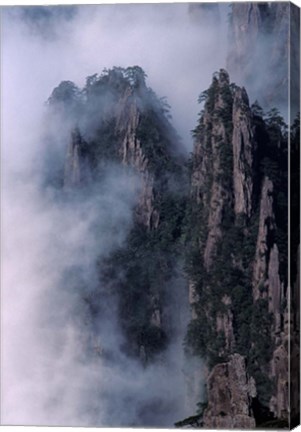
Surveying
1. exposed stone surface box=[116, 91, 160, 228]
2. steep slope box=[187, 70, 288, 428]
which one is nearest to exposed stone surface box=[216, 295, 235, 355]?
steep slope box=[187, 70, 288, 428]

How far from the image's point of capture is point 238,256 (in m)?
13.8

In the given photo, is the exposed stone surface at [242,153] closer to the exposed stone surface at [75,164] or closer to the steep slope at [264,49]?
the steep slope at [264,49]

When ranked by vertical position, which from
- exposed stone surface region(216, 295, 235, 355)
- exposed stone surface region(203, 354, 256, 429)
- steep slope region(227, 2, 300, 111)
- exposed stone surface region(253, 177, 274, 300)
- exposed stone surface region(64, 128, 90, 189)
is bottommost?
exposed stone surface region(203, 354, 256, 429)

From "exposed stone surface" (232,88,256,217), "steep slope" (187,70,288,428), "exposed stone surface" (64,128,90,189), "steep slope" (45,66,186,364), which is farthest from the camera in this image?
"exposed stone surface" (64,128,90,189)

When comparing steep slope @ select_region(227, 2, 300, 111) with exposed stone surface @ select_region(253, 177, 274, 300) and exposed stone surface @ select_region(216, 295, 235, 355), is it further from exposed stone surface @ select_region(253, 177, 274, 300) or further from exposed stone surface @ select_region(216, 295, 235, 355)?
exposed stone surface @ select_region(216, 295, 235, 355)

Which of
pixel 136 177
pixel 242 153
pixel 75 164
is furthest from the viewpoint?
pixel 75 164

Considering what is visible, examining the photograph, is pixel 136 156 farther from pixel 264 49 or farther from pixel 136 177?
pixel 264 49

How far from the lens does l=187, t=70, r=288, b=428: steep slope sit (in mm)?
13750

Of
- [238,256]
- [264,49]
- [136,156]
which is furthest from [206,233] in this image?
[264,49]

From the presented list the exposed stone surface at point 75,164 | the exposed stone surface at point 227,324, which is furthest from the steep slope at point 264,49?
the exposed stone surface at point 227,324

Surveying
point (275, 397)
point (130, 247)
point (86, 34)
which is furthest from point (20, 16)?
point (275, 397)

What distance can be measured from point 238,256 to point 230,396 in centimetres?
103

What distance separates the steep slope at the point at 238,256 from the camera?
45.1ft

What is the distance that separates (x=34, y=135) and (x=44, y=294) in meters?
1.21
